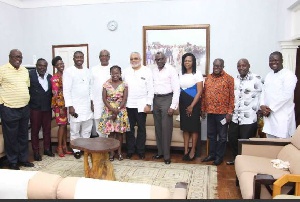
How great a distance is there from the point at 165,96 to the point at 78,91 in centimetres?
124

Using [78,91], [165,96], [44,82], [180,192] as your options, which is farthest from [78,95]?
[180,192]

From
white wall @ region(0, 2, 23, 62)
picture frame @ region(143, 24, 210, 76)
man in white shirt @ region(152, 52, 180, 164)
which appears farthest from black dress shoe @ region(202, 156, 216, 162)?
white wall @ region(0, 2, 23, 62)

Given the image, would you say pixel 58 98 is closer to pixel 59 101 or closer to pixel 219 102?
pixel 59 101

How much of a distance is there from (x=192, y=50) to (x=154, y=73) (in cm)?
135

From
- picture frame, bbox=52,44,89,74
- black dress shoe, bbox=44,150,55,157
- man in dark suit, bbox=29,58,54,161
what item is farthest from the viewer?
picture frame, bbox=52,44,89,74

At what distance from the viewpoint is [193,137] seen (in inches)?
153

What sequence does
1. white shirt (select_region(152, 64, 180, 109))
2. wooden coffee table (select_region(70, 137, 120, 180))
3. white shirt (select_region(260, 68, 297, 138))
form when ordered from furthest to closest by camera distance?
1. white shirt (select_region(152, 64, 180, 109))
2. white shirt (select_region(260, 68, 297, 138))
3. wooden coffee table (select_region(70, 137, 120, 180))

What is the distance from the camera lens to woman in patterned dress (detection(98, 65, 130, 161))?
3680mm


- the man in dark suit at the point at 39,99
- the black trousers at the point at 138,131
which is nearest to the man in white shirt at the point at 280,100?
the black trousers at the point at 138,131

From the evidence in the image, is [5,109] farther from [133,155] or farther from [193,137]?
[193,137]

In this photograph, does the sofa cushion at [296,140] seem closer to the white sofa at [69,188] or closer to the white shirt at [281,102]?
the white shirt at [281,102]

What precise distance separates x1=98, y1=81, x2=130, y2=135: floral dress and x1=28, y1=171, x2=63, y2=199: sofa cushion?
2.44 meters

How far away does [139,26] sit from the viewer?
197 inches

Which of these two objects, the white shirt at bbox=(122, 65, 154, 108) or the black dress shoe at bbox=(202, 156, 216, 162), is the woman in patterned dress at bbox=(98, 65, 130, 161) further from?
the black dress shoe at bbox=(202, 156, 216, 162)
